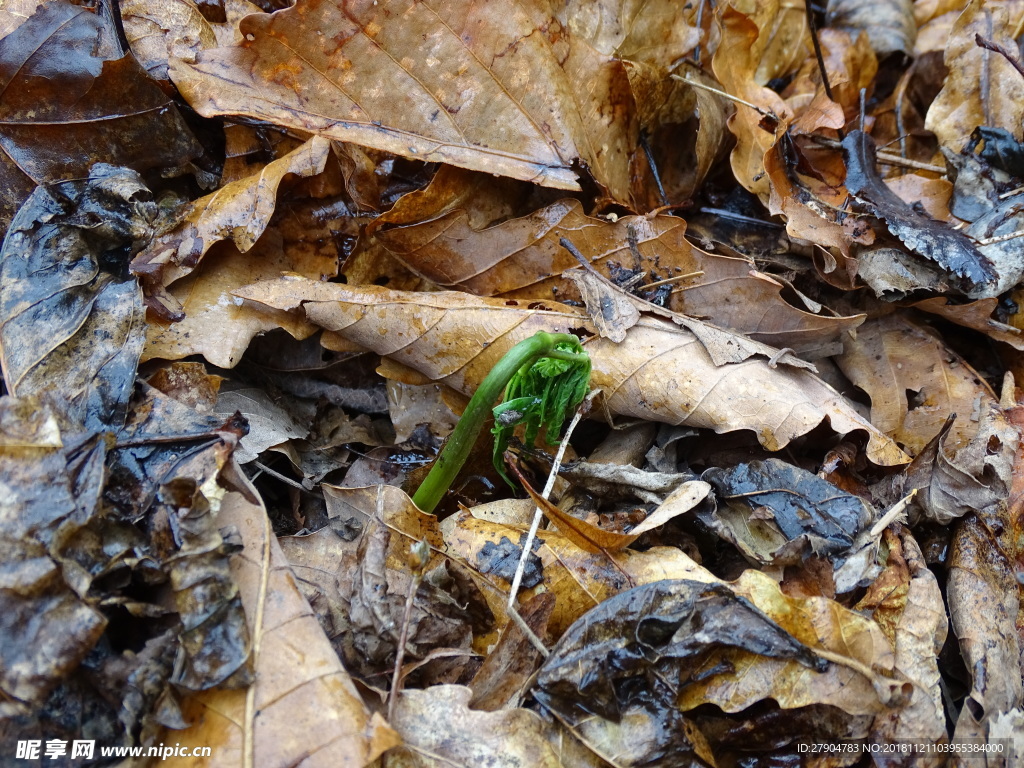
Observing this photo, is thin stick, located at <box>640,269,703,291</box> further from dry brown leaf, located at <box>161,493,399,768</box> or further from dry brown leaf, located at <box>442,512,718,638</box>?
dry brown leaf, located at <box>161,493,399,768</box>

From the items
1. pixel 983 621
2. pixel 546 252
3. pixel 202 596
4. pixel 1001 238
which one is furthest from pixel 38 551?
pixel 1001 238

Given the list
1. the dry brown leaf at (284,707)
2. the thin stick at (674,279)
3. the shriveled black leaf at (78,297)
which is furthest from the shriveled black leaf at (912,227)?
the shriveled black leaf at (78,297)

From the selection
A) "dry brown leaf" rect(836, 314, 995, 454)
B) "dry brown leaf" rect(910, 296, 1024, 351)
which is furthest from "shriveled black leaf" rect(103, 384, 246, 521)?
"dry brown leaf" rect(910, 296, 1024, 351)

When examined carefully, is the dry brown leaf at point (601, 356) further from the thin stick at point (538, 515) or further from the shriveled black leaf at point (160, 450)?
the shriveled black leaf at point (160, 450)

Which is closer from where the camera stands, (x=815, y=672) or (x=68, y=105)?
(x=815, y=672)

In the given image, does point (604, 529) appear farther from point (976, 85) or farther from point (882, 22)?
point (882, 22)

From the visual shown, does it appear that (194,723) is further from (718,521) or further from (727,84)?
(727,84)
